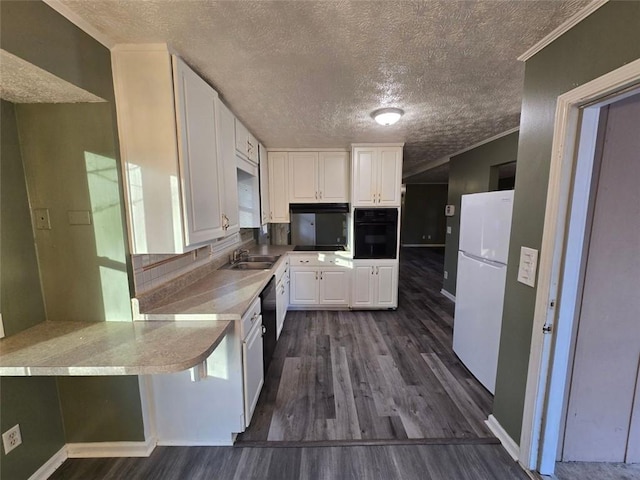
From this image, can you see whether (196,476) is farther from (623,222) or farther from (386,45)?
(623,222)

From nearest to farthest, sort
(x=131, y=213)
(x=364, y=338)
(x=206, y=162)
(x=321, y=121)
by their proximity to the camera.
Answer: (x=131, y=213), (x=206, y=162), (x=321, y=121), (x=364, y=338)

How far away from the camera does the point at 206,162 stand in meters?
1.69

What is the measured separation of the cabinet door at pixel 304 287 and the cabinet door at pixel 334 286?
0.29 feet

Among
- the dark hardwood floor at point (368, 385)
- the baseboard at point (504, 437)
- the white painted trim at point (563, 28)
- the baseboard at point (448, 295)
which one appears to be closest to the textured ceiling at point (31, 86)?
the dark hardwood floor at point (368, 385)

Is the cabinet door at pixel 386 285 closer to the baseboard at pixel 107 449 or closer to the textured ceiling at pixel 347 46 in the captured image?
the textured ceiling at pixel 347 46

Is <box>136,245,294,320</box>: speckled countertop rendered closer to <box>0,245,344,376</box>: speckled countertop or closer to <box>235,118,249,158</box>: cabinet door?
<box>0,245,344,376</box>: speckled countertop

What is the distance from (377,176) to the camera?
3.47m

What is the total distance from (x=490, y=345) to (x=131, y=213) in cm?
271

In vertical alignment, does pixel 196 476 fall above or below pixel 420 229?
below

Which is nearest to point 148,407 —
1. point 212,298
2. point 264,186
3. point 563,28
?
point 212,298

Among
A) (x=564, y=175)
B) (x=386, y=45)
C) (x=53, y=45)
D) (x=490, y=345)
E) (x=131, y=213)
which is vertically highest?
(x=386, y=45)

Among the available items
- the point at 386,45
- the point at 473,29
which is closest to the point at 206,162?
the point at 386,45

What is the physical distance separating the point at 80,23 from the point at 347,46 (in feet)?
4.10

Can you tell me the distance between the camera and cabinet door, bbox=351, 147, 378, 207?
344cm
